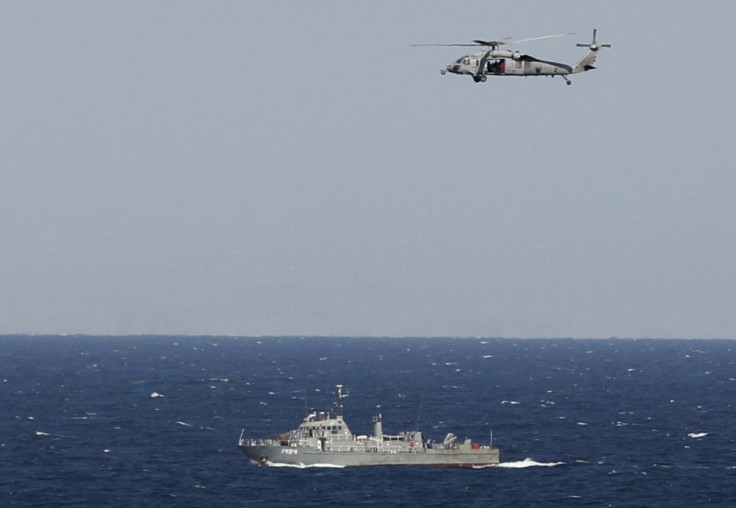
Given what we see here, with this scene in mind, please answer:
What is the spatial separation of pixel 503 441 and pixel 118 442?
48561 millimetres

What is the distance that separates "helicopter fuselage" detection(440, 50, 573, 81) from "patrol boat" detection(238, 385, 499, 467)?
66.3 m

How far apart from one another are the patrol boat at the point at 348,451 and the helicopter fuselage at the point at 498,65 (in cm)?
6635

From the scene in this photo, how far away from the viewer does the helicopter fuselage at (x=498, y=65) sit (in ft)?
268

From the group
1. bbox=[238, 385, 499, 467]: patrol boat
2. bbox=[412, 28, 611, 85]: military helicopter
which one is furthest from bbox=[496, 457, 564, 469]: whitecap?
bbox=[412, 28, 611, 85]: military helicopter

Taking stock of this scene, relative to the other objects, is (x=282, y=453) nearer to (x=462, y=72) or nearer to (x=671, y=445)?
(x=671, y=445)

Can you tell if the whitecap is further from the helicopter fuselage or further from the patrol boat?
the helicopter fuselage

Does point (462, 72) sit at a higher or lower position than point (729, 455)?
higher

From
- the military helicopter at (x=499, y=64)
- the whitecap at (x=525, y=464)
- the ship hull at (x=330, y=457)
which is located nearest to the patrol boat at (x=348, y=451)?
the ship hull at (x=330, y=457)

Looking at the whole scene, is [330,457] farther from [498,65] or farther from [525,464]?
[498,65]

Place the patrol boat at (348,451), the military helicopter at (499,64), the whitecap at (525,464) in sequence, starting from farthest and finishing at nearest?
the whitecap at (525,464), the patrol boat at (348,451), the military helicopter at (499,64)

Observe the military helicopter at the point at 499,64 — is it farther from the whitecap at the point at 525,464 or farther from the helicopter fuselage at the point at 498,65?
the whitecap at the point at 525,464

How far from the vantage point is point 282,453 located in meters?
143

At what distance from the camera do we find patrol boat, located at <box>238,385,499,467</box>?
468ft

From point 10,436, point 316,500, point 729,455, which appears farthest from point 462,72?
point 10,436
